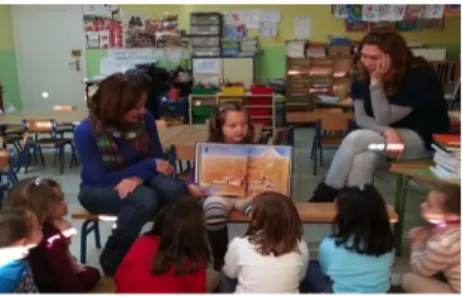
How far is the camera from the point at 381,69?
2926 millimetres

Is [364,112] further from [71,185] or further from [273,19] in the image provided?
[273,19]

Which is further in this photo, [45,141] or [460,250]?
[45,141]

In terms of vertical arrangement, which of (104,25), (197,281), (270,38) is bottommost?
(197,281)

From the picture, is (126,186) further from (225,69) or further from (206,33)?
(206,33)

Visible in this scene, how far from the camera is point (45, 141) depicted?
5.47 m

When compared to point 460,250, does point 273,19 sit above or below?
above

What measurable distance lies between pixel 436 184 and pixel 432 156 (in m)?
0.37

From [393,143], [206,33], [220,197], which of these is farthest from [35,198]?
[206,33]

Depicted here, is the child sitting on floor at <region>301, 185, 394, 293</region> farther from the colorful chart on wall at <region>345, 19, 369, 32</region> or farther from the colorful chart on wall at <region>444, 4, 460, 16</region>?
the colorful chart on wall at <region>345, 19, 369, 32</region>

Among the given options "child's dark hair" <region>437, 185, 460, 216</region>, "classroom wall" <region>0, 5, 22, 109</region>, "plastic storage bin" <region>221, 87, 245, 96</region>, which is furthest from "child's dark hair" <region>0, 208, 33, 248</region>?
"classroom wall" <region>0, 5, 22, 109</region>

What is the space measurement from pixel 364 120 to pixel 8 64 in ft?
24.0

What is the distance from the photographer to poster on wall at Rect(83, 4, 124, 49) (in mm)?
8383

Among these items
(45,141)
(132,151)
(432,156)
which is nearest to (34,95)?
(45,141)

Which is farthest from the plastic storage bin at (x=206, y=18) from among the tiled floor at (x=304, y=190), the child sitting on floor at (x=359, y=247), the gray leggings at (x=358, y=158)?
the child sitting on floor at (x=359, y=247)
